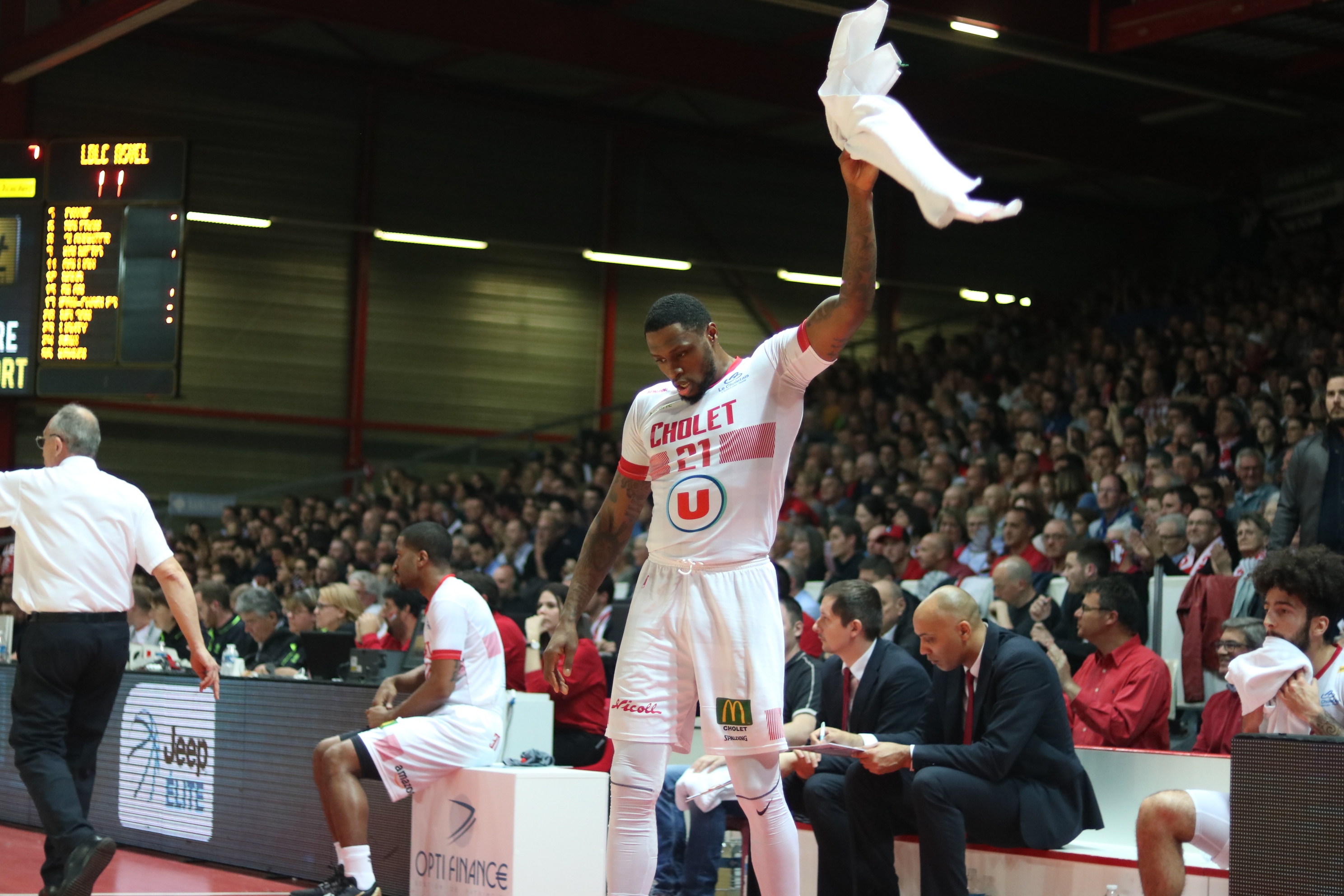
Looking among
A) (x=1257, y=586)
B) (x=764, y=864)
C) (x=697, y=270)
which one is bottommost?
(x=764, y=864)

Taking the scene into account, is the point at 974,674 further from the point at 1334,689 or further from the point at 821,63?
the point at 821,63

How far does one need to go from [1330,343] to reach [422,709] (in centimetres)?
988

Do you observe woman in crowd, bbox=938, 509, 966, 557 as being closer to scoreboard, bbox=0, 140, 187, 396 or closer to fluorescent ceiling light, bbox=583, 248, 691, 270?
scoreboard, bbox=0, 140, 187, 396

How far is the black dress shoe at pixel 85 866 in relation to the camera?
545cm

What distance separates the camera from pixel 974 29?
498 inches

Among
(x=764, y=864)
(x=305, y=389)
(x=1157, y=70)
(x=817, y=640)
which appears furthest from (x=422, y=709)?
(x=305, y=389)

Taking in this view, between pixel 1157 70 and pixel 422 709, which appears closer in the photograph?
pixel 422 709

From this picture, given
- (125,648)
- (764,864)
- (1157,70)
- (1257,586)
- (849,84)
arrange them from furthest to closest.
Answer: (1157,70) → (125,648) → (1257,586) → (764,864) → (849,84)

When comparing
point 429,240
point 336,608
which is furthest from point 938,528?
point 429,240

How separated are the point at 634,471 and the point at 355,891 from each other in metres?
2.39

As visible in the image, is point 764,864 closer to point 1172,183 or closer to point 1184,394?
point 1184,394

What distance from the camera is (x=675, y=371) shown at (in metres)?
4.51

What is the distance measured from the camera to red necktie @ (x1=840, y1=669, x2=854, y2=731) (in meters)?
6.55

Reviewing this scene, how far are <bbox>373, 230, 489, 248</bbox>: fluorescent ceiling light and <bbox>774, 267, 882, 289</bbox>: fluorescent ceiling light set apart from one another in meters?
4.45
